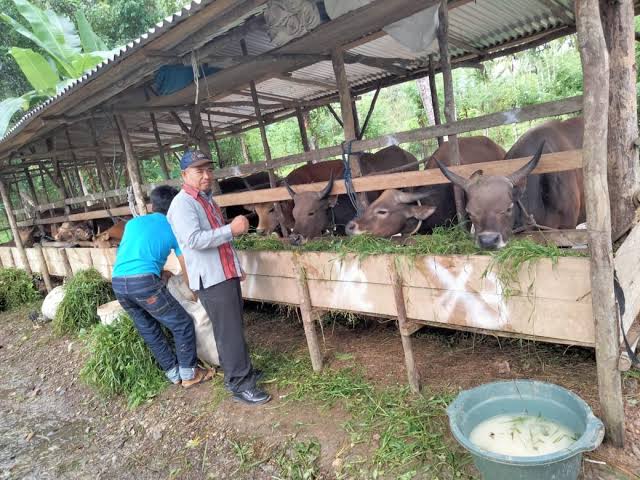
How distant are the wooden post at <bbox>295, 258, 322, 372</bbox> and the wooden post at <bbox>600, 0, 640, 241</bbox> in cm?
261

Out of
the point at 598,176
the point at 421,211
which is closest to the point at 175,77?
the point at 421,211

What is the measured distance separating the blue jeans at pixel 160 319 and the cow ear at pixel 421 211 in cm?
272

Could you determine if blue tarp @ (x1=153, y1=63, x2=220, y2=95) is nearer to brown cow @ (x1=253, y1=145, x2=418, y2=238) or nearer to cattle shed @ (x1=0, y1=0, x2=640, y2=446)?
cattle shed @ (x1=0, y1=0, x2=640, y2=446)

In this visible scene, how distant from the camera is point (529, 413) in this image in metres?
2.81

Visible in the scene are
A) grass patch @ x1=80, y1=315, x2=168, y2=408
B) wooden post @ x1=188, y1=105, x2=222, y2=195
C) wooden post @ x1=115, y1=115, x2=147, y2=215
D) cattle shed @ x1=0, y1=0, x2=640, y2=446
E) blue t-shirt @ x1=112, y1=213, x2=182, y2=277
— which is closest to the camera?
cattle shed @ x1=0, y1=0, x2=640, y2=446

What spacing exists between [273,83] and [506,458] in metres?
7.25

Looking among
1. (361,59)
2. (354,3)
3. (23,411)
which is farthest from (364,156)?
(23,411)

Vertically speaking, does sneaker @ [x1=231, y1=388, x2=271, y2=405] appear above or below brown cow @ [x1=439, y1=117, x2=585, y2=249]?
below

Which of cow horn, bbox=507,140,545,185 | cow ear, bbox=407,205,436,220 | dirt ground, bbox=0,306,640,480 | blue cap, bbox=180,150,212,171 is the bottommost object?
dirt ground, bbox=0,306,640,480

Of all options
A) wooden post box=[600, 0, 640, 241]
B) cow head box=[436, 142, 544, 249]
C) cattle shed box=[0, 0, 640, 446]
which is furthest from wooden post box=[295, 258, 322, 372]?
wooden post box=[600, 0, 640, 241]

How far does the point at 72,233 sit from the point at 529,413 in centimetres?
964

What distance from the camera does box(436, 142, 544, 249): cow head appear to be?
155 inches

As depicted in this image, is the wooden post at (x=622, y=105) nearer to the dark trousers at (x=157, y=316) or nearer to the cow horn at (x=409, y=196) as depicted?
the cow horn at (x=409, y=196)

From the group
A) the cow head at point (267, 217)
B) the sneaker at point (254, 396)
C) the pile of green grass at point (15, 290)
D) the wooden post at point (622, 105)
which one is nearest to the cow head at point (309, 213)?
the cow head at point (267, 217)
